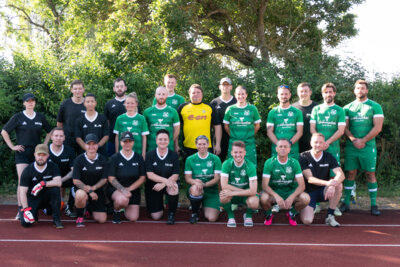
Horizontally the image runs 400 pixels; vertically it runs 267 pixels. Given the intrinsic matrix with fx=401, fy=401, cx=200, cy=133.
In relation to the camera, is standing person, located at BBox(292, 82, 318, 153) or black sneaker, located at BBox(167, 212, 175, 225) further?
standing person, located at BBox(292, 82, 318, 153)

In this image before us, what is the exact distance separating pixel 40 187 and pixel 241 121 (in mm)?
3597

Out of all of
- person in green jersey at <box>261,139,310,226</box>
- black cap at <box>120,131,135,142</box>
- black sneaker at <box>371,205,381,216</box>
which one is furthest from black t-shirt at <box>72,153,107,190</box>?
black sneaker at <box>371,205,381,216</box>

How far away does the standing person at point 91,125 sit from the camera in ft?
23.3

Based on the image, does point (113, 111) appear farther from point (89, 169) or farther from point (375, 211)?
point (375, 211)

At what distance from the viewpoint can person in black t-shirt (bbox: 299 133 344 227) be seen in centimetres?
657

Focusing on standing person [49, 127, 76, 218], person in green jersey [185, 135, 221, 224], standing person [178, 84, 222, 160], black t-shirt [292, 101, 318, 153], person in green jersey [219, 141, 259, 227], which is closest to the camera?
person in green jersey [219, 141, 259, 227]

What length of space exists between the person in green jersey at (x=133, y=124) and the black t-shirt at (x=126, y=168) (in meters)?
0.38

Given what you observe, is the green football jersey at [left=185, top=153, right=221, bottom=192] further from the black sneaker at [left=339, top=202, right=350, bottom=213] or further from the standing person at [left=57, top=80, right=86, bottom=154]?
the black sneaker at [left=339, top=202, right=350, bottom=213]

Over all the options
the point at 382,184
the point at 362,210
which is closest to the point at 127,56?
the point at 362,210

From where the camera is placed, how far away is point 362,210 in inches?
307

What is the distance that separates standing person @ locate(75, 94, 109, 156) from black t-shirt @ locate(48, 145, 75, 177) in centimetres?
24

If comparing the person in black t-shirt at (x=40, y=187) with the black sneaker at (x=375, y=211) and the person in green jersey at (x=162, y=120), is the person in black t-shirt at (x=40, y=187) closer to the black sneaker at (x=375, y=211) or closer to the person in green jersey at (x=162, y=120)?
the person in green jersey at (x=162, y=120)

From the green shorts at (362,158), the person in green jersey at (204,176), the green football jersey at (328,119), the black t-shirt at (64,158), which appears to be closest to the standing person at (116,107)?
the black t-shirt at (64,158)

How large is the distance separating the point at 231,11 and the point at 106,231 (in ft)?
39.2
